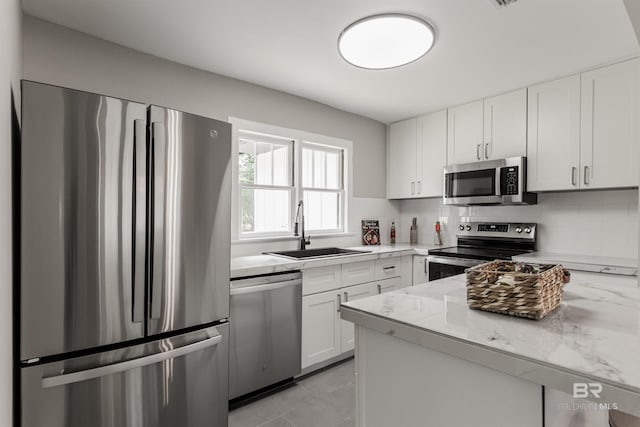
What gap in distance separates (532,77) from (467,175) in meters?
0.97

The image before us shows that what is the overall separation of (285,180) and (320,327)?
4.64ft

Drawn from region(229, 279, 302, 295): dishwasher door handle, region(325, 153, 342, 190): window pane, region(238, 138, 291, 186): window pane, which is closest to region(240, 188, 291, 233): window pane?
region(238, 138, 291, 186): window pane

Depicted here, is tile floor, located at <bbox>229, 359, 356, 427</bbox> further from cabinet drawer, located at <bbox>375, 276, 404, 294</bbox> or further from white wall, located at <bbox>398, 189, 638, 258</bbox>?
white wall, located at <bbox>398, 189, 638, 258</bbox>

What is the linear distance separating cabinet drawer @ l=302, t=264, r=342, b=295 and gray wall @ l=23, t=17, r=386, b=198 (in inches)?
52.2

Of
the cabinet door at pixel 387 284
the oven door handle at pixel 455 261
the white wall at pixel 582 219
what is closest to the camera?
the white wall at pixel 582 219

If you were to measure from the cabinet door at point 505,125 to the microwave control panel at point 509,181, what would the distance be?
0.17m

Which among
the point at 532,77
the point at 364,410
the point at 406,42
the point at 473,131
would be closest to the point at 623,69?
the point at 532,77

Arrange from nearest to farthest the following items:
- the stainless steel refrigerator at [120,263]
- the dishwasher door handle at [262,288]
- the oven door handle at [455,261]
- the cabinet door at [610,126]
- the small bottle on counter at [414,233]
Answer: the stainless steel refrigerator at [120,263]
the dishwasher door handle at [262,288]
the cabinet door at [610,126]
the oven door handle at [455,261]
the small bottle on counter at [414,233]

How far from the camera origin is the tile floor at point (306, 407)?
2020mm

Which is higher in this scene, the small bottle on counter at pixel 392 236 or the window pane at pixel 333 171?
the window pane at pixel 333 171

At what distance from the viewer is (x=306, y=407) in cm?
218

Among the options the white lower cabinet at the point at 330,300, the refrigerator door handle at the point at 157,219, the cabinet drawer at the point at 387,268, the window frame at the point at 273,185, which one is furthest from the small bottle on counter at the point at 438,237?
the refrigerator door handle at the point at 157,219

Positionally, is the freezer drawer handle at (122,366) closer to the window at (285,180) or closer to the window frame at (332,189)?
the window at (285,180)

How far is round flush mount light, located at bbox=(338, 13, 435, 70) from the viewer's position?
1853mm
